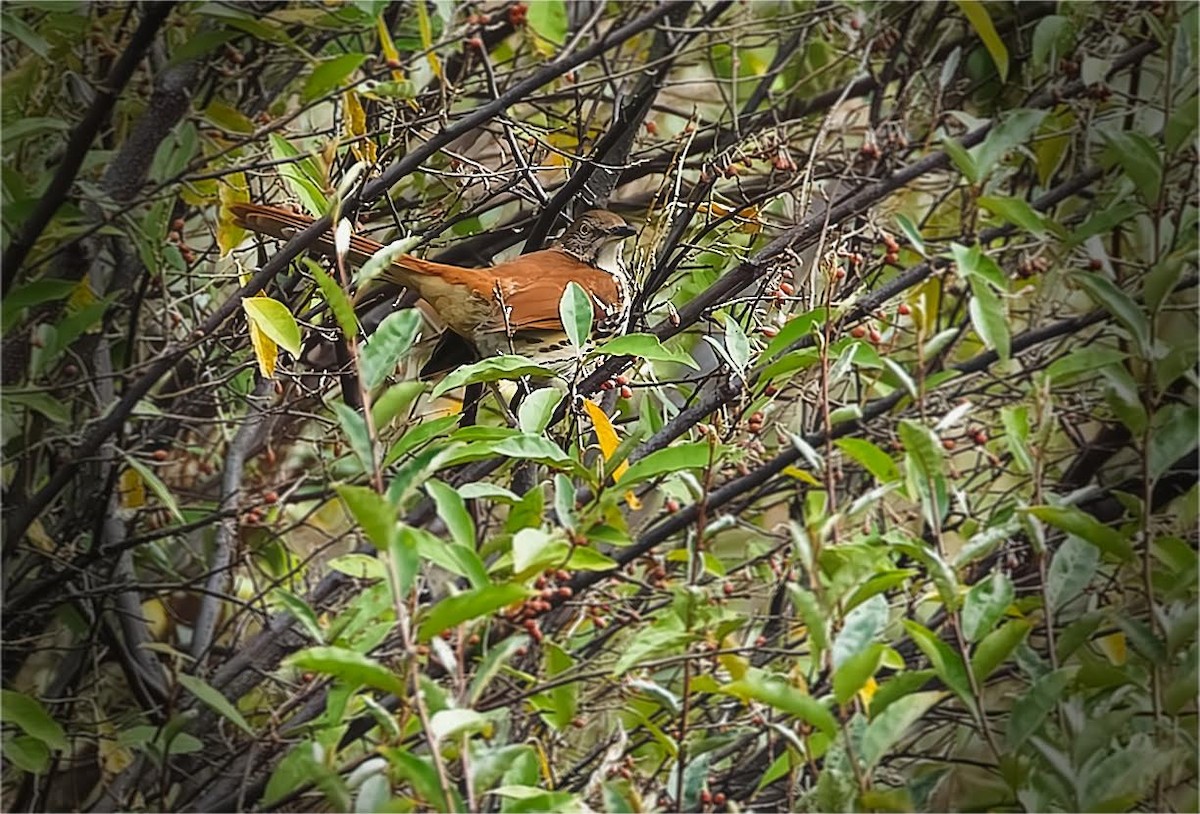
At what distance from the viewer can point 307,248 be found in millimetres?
876

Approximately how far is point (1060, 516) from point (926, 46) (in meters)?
0.83

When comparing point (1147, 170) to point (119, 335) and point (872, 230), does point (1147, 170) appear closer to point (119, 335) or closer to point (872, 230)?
point (872, 230)

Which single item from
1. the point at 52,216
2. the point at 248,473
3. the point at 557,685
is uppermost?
the point at 52,216

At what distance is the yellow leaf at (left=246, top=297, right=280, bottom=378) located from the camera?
34.8 inches

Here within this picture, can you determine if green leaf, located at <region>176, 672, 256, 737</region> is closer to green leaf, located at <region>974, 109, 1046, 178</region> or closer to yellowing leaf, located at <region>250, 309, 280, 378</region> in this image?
yellowing leaf, located at <region>250, 309, 280, 378</region>

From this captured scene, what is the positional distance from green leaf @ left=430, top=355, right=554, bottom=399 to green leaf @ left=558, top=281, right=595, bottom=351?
0.03 meters

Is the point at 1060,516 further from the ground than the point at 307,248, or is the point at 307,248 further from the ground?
the point at 307,248

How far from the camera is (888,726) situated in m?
0.68

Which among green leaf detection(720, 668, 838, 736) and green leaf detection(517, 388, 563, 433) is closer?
green leaf detection(720, 668, 838, 736)

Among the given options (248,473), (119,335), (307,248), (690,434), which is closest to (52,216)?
(119,335)

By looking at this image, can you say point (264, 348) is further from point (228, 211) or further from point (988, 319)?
point (988, 319)

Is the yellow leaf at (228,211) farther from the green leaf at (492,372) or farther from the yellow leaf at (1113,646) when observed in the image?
the yellow leaf at (1113,646)

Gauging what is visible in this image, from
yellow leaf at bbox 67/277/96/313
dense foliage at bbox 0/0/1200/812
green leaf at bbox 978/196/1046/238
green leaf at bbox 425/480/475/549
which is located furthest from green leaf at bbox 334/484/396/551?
yellow leaf at bbox 67/277/96/313

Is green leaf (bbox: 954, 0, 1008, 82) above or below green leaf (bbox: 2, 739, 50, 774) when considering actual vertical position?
above
